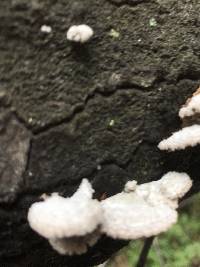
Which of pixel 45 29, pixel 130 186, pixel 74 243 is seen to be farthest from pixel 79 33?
pixel 74 243

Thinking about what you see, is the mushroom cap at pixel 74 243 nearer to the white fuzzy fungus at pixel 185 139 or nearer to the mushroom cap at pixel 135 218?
the mushroom cap at pixel 135 218

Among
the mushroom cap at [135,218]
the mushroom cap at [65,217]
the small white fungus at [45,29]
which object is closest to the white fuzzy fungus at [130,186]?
the mushroom cap at [135,218]

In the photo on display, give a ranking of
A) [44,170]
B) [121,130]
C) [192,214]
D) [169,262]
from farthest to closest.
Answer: [192,214], [169,262], [121,130], [44,170]

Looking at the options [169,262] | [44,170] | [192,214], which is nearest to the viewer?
[44,170]

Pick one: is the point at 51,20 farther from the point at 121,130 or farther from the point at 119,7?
the point at 121,130

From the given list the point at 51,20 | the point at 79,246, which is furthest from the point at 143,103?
the point at 79,246

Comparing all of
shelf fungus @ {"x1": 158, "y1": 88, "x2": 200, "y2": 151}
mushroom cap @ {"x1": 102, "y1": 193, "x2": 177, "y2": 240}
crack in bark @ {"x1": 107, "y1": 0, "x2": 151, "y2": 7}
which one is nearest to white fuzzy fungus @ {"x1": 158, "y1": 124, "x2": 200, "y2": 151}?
shelf fungus @ {"x1": 158, "y1": 88, "x2": 200, "y2": 151}

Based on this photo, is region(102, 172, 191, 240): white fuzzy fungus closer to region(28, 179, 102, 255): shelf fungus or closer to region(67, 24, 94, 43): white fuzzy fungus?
region(28, 179, 102, 255): shelf fungus
